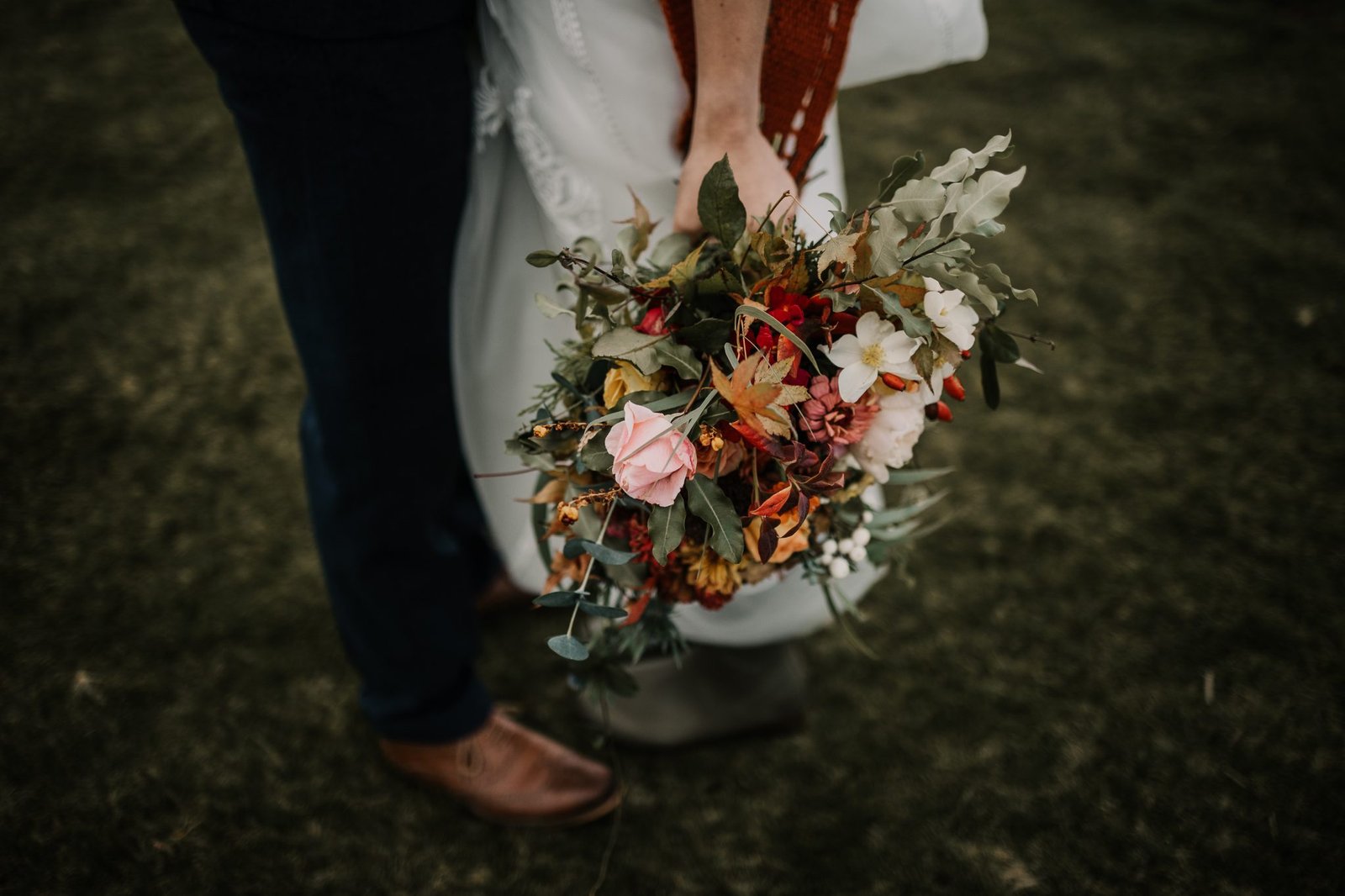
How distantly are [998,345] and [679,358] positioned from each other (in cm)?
37

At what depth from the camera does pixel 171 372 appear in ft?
7.18

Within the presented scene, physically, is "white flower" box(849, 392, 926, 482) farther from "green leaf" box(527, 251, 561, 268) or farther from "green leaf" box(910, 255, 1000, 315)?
"green leaf" box(527, 251, 561, 268)

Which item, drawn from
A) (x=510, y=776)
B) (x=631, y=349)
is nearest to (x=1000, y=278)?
(x=631, y=349)

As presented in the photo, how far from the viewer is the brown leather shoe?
1504 millimetres

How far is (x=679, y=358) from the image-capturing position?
849 millimetres

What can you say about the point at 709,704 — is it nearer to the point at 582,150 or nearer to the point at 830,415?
the point at 830,415

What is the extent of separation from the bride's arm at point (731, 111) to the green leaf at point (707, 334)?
16cm

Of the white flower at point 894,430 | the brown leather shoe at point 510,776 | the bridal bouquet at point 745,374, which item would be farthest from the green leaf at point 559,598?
the brown leather shoe at point 510,776

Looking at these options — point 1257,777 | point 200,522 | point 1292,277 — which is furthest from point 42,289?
point 1292,277

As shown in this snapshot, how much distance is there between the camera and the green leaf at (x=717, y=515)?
83 centimetres

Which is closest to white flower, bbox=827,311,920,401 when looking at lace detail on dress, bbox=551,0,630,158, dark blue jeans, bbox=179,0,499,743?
lace detail on dress, bbox=551,0,630,158

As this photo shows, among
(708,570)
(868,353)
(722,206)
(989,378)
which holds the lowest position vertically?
(708,570)

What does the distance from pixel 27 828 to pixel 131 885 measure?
216 millimetres

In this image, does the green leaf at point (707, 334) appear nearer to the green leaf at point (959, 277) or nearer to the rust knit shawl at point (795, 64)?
the green leaf at point (959, 277)
